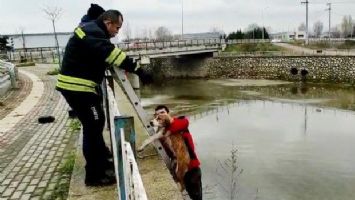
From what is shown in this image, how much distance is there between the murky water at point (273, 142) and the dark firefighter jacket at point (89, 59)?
4647mm

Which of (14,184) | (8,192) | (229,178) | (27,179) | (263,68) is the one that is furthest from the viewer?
(263,68)

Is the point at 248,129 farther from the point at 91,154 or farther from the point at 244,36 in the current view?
the point at 244,36

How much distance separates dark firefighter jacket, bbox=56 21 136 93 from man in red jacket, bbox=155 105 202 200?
40.3 inches

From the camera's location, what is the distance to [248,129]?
17.5 metres

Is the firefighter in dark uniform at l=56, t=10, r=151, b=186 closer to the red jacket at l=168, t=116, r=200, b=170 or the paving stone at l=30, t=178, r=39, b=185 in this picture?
the red jacket at l=168, t=116, r=200, b=170

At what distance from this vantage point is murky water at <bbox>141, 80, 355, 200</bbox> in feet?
33.3

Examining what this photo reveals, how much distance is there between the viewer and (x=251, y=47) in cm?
5291

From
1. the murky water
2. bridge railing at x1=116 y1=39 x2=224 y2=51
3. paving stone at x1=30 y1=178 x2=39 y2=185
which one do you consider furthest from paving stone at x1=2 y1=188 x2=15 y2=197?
bridge railing at x1=116 y1=39 x2=224 y2=51

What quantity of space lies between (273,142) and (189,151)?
34.5 feet

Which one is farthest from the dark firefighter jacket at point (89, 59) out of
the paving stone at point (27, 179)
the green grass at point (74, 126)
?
the green grass at point (74, 126)

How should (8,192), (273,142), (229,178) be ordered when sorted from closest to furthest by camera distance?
(8,192) → (229,178) → (273,142)

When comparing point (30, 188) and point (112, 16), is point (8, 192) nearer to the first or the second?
point (30, 188)

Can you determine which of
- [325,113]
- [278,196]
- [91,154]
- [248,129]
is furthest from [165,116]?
[325,113]

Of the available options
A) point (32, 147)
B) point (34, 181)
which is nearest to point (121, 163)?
point (34, 181)
